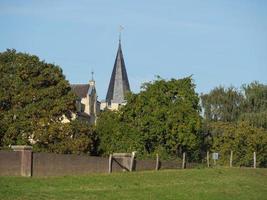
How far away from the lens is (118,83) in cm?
9825

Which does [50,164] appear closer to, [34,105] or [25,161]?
[25,161]

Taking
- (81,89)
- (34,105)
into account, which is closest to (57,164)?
(34,105)

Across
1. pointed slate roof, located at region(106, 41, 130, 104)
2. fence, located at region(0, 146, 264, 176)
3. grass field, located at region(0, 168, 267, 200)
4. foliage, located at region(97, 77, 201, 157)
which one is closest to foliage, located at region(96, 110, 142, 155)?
foliage, located at region(97, 77, 201, 157)

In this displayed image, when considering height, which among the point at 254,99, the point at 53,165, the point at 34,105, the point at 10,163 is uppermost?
the point at 254,99

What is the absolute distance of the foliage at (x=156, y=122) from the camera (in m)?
57.8

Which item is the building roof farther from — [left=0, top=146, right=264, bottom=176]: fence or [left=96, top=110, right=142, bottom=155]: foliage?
[left=0, top=146, right=264, bottom=176]: fence

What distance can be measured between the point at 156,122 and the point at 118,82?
4105 centimetres

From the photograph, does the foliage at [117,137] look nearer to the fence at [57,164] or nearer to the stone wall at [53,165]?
the fence at [57,164]

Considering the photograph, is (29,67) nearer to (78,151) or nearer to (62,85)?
(62,85)

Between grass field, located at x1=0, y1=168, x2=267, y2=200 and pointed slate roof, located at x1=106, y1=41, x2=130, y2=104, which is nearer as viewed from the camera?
grass field, located at x1=0, y1=168, x2=267, y2=200

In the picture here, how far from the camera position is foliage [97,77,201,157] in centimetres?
5778

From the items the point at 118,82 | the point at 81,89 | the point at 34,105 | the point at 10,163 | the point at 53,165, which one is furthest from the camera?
the point at 118,82

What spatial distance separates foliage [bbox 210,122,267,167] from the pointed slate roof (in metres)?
27.3

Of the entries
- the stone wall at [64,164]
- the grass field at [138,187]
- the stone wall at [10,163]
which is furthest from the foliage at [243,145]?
the stone wall at [10,163]
